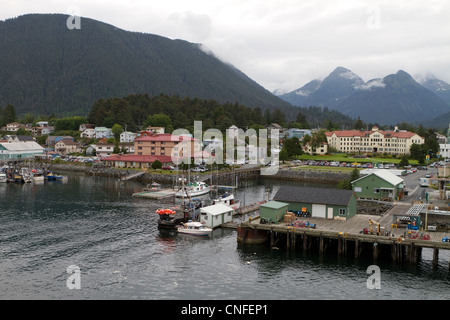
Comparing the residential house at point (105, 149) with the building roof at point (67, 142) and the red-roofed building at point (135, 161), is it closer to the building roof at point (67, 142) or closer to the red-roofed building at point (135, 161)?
the building roof at point (67, 142)

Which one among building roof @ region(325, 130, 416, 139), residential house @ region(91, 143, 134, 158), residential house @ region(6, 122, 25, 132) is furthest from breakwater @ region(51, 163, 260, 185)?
residential house @ region(6, 122, 25, 132)

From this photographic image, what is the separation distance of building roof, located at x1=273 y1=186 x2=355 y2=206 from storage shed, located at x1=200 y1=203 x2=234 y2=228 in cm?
547

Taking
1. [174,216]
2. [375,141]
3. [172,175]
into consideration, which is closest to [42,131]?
[172,175]

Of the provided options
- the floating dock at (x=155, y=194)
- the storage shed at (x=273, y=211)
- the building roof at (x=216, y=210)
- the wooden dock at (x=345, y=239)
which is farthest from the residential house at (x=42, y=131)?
the wooden dock at (x=345, y=239)

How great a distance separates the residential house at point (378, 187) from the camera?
50.3m

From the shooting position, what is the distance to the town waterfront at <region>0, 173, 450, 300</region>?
2689 centimetres

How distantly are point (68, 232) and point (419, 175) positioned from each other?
201 ft

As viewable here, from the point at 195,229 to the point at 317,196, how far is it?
1168 centimetres

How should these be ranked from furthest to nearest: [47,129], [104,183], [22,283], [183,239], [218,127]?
[47,129] → [218,127] → [104,183] → [183,239] → [22,283]

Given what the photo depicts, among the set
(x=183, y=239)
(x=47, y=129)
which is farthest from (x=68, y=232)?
(x=47, y=129)

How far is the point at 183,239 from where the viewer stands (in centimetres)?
3903

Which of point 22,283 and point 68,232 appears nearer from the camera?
point 22,283

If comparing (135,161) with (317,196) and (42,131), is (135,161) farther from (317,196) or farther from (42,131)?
(42,131)
